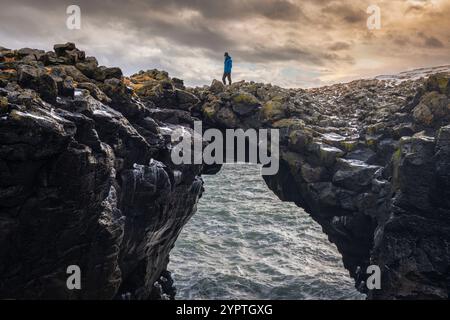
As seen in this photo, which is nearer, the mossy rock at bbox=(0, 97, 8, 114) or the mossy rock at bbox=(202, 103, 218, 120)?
the mossy rock at bbox=(0, 97, 8, 114)

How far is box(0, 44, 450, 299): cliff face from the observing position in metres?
18.8

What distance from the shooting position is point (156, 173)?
28797 mm

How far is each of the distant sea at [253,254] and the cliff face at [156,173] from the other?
5.94 metres

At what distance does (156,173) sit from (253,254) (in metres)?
32.7

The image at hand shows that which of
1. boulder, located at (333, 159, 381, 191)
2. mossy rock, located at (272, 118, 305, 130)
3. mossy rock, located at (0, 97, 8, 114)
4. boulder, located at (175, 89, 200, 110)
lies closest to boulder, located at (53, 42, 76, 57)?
boulder, located at (175, 89, 200, 110)

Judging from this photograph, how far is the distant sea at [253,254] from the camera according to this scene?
4566 centimetres

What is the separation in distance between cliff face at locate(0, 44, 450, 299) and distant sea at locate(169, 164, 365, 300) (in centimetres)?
594

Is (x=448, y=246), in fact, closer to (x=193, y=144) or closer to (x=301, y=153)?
(x=301, y=153)

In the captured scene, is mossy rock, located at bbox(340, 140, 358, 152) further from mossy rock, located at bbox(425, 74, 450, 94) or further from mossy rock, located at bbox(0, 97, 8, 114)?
mossy rock, located at bbox(0, 97, 8, 114)

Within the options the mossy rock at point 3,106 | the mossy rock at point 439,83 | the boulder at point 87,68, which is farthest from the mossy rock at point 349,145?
the mossy rock at point 3,106

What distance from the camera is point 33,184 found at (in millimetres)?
18656

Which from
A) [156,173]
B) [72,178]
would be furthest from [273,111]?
[72,178]

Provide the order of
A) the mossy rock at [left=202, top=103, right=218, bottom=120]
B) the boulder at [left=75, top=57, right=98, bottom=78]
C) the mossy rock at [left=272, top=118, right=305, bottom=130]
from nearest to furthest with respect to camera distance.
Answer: the boulder at [left=75, top=57, right=98, bottom=78] → the mossy rock at [left=272, top=118, right=305, bottom=130] → the mossy rock at [left=202, top=103, right=218, bottom=120]

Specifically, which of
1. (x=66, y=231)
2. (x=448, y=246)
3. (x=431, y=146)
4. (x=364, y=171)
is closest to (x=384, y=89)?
(x=364, y=171)
